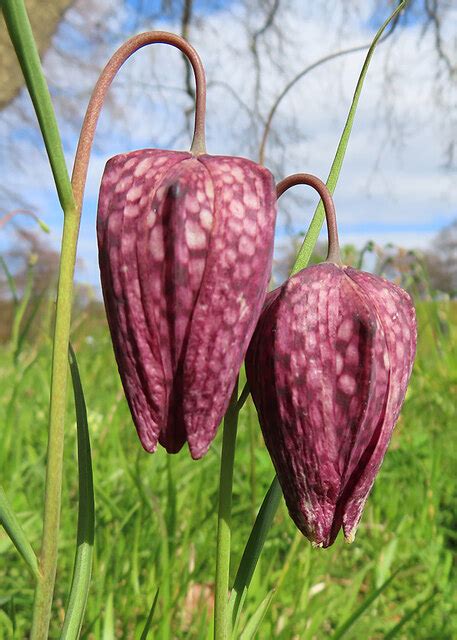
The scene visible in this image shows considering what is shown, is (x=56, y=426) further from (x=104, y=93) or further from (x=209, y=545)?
(x=209, y=545)

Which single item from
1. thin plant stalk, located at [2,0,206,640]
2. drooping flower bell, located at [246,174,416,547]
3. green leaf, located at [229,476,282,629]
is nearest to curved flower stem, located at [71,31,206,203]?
thin plant stalk, located at [2,0,206,640]

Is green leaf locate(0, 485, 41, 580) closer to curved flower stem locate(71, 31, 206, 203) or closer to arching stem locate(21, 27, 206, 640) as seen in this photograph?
arching stem locate(21, 27, 206, 640)

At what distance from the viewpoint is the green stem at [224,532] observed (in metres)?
0.57

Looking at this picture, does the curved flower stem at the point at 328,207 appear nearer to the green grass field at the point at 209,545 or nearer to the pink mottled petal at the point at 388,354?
the pink mottled petal at the point at 388,354

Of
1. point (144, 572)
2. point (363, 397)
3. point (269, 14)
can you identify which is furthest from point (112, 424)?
point (269, 14)

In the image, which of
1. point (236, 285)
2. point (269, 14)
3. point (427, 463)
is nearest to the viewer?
point (236, 285)

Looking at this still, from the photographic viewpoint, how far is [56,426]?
22.3 inches

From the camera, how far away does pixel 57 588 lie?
1.29 meters

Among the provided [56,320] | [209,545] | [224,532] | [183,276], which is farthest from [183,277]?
[209,545]

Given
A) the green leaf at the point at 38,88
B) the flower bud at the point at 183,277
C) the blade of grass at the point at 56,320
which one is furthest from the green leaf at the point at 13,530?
the green leaf at the point at 38,88

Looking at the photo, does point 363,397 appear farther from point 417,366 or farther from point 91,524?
point 417,366

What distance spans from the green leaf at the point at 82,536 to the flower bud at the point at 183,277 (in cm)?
8

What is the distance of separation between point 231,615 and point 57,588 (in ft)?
2.52

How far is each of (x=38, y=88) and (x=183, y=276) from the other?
0.17 metres
